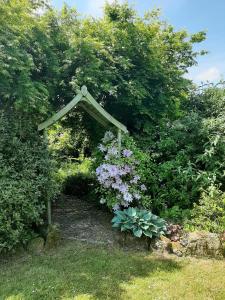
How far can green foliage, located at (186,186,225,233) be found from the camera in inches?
241

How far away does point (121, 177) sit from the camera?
22.4 feet

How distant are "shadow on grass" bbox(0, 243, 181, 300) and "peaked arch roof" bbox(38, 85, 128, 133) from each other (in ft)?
7.48

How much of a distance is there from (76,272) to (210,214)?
8.85 feet

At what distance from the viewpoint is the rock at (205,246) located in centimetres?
563

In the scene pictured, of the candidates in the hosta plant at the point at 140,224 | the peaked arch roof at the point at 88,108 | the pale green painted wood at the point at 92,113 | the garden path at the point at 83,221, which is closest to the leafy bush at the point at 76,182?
the garden path at the point at 83,221

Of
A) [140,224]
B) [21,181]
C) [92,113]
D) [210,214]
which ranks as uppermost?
[92,113]

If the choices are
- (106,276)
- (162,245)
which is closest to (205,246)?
(162,245)

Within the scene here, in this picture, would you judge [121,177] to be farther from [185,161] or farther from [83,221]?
[185,161]

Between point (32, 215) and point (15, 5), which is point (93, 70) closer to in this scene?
point (15, 5)

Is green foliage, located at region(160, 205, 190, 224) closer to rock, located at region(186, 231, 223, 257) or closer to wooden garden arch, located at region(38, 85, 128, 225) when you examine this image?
rock, located at region(186, 231, 223, 257)

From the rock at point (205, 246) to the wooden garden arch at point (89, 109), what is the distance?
7.68 feet

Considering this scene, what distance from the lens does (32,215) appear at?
5.71 m

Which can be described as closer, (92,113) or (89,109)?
(89,109)

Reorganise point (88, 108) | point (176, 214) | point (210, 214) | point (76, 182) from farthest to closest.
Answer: point (76, 182), point (88, 108), point (176, 214), point (210, 214)
